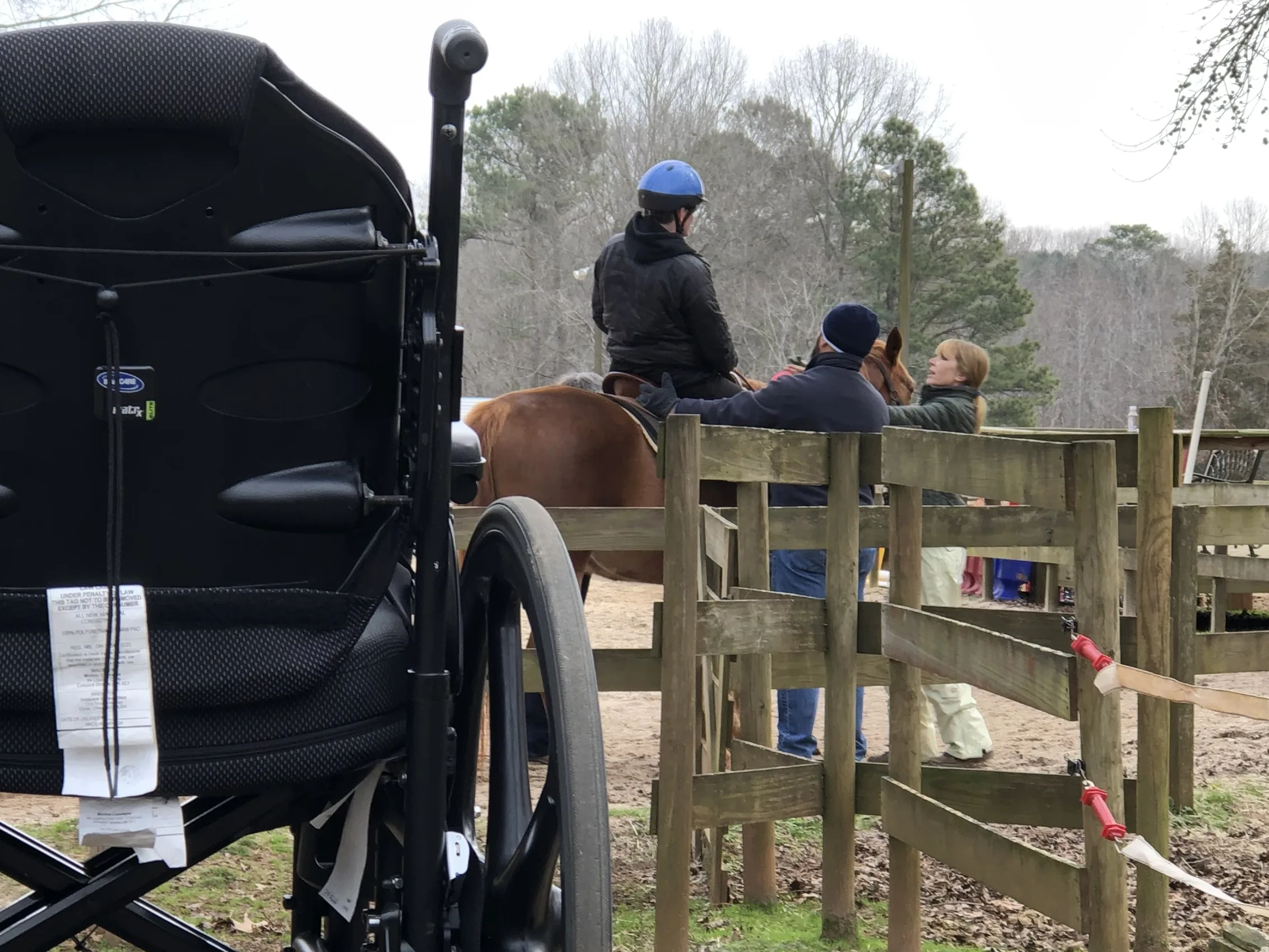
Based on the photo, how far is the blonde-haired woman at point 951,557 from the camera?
6664 mm

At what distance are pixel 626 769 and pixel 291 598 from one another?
492 cm

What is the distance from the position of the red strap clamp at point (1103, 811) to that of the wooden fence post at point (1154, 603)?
837 mm

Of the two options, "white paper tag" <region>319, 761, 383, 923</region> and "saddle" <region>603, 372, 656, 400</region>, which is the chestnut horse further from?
"white paper tag" <region>319, 761, 383, 923</region>

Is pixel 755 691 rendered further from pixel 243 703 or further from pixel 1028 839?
pixel 243 703

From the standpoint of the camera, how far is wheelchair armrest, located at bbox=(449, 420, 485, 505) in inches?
89.5

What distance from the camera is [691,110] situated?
137 feet

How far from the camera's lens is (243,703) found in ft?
5.88

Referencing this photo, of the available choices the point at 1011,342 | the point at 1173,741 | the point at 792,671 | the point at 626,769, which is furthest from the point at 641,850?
the point at 1011,342

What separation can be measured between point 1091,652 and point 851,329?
9.10 ft

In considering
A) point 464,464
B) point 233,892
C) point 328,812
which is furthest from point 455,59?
point 233,892

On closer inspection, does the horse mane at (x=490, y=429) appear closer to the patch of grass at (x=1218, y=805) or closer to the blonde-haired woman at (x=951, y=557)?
the blonde-haired woman at (x=951, y=557)

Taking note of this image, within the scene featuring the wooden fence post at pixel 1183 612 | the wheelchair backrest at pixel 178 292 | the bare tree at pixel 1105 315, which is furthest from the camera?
the bare tree at pixel 1105 315

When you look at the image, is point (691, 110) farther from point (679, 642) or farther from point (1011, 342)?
point (679, 642)

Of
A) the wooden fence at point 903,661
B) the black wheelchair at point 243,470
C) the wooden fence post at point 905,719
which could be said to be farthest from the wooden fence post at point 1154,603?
the black wheelchair at point 243,470
